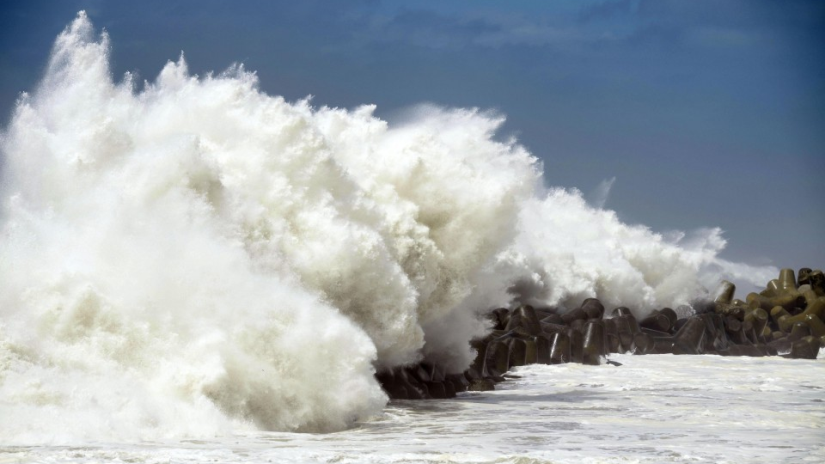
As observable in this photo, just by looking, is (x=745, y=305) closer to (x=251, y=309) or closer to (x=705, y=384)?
(x=705, y=384)

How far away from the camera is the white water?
11.4m

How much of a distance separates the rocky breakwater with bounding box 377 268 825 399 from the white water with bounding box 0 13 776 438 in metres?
0.82

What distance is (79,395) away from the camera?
10.6 metres

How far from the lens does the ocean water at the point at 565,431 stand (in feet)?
32.6

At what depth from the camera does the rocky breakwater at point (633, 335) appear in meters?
18.9

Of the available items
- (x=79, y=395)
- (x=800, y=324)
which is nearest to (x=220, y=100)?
(x=79, y=395)

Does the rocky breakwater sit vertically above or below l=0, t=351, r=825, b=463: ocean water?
above

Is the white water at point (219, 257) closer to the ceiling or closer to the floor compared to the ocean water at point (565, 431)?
closer to the ceiling

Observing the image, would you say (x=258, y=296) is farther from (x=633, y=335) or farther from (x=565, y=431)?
(x=633, y=335)

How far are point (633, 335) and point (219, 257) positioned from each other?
17.5 metres

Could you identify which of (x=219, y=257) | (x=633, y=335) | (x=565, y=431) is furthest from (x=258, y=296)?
(x=633, y=335)

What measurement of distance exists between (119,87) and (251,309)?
5.07 m

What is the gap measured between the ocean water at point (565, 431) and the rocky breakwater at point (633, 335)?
0.65m

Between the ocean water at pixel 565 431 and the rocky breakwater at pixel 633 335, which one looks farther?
the rocky breakwater at pixel 633 335
